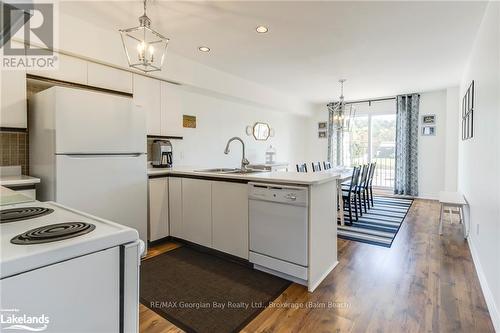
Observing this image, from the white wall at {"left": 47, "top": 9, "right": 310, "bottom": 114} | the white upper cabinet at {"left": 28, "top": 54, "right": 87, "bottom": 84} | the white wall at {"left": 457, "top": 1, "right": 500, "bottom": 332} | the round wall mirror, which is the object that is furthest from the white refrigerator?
the round wall mirror

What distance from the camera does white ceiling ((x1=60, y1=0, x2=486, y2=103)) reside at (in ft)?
8.17

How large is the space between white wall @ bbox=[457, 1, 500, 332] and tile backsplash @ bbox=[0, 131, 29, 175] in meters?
4.02

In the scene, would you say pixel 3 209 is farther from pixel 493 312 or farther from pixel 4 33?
pixel 493 312

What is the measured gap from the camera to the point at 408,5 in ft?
7.98

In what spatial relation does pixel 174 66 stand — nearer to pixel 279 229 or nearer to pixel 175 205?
pixel 175 205

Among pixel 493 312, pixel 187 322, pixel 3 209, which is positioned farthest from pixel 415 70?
pixel 3 209

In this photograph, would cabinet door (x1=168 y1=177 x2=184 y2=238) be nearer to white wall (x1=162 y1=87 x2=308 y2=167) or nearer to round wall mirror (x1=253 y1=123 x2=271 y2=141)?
white wall (x1=162 y1=87 x2=308 y2=167)

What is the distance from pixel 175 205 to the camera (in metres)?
3.19

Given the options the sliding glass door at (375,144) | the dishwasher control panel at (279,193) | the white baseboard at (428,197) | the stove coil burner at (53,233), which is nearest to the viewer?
the stove coil burner at (53,233)

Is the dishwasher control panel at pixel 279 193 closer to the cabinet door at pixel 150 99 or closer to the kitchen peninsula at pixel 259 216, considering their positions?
the kitchen peninsula at pixel 259 216

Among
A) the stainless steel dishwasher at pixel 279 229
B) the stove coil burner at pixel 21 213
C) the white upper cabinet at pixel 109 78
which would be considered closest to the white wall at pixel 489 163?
the stainless steel dishwasher at pixel 279 229

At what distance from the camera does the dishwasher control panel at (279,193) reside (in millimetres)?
2146

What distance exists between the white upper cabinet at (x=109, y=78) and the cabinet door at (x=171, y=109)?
1.70 feet

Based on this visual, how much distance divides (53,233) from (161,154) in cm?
286
